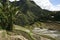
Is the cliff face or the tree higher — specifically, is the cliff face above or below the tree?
below

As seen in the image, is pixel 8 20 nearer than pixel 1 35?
No

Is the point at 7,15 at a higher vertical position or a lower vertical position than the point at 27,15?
higher

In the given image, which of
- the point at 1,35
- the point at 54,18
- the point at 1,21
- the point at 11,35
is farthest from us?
the point at 54,18

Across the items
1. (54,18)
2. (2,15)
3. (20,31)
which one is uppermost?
(2,15)

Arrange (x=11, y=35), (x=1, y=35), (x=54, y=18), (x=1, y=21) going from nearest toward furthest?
(x=1, y=35), (x=11, y=35), (x=1, y=21), (x=54, y=18)

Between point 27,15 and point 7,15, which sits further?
point 27,15

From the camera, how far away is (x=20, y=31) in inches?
291

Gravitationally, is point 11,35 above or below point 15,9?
below

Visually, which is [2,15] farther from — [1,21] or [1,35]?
[1,35]

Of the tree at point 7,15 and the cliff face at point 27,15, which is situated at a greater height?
the tree at point 7,15

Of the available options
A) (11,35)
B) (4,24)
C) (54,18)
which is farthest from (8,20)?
(54,18)

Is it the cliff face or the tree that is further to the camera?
the cliff face

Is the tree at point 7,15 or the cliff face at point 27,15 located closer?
the tree at point 7,15

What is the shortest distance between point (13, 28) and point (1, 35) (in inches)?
51.6
